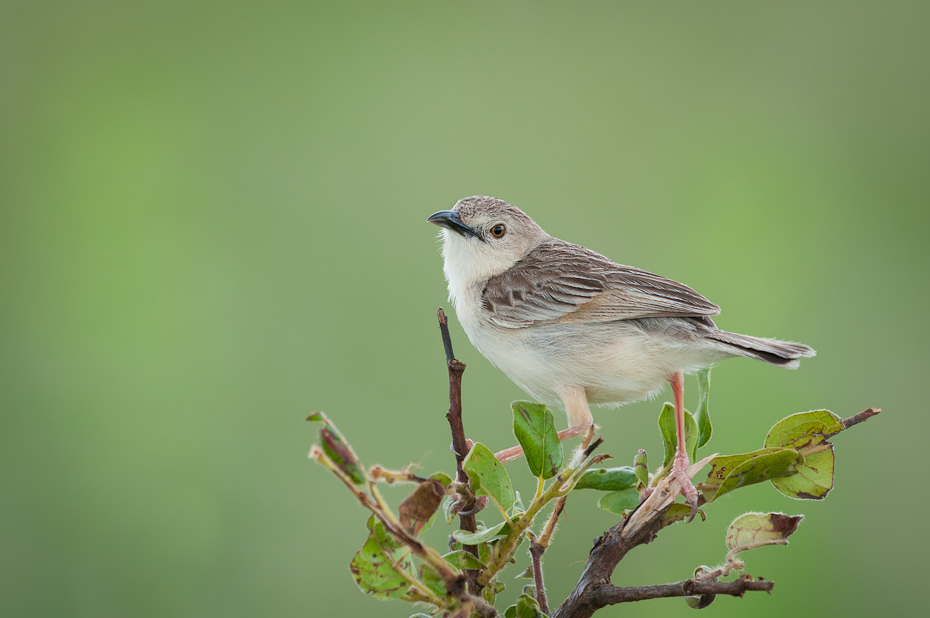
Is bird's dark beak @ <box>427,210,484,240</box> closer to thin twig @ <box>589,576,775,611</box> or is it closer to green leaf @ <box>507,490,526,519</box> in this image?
green leaf @ <box>507,490,526,519</box>

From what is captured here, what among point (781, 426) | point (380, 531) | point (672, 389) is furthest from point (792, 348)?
point (380, 531)

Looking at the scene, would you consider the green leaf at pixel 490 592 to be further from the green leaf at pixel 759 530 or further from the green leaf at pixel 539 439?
the green leaf at pixel 759 530

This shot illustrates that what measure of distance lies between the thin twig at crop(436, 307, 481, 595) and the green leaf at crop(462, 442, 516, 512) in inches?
1.0

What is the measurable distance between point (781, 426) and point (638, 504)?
29 centimetres

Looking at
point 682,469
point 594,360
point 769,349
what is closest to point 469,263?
point 594,360

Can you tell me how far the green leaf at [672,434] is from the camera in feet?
4.88

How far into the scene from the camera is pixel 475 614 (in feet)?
3.74

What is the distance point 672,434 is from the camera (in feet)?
4.99

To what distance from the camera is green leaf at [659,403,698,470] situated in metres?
1.49

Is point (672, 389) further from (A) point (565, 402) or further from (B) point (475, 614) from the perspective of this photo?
(B) point (475, 614)

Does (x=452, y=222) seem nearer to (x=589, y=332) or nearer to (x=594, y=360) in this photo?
(x=589, y=332)

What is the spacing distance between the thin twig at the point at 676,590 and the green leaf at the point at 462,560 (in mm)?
196

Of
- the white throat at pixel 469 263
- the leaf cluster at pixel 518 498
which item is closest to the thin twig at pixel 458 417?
the leaf cluster at pixel 518 498

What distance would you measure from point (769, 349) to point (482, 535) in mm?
1203
